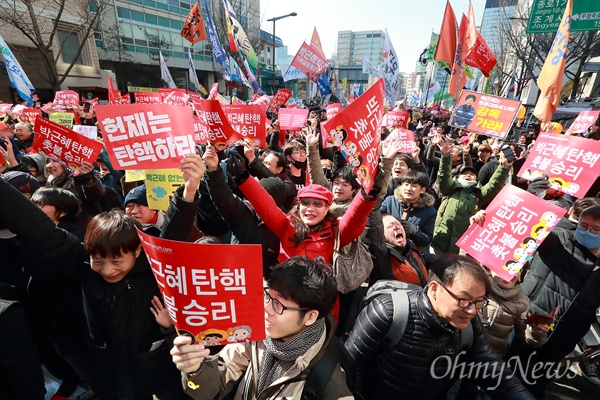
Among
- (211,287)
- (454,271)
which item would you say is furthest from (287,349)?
(454,271)

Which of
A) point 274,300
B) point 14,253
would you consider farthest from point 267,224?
point 14,253

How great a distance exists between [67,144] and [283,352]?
348 cm

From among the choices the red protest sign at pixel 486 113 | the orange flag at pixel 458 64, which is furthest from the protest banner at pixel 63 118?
the orange flag at pixel 458 64

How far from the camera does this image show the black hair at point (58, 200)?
2.41 meters

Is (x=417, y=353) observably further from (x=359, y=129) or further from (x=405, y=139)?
(x=405, y=139)

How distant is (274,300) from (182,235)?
0.79 m

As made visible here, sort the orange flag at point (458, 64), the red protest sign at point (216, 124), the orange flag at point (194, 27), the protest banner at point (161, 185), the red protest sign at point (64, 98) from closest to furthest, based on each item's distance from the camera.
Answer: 1. the protest banner at point (161, 185)
2. the red protest sign at point (216, 124)
3. the orange flag at point (458, 64)
4. the red protest sign at point (64, 98)
5. the orange flag at point (194, 27)

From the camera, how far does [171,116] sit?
217 centimetres

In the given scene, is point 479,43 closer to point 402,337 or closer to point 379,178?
point 379,178

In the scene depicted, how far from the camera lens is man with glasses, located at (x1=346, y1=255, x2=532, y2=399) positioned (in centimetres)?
170

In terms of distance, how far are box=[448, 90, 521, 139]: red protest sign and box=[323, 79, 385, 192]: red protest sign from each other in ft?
11.2

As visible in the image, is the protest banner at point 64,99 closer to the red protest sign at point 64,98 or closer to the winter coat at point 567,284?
the red protest sign at point 64,98

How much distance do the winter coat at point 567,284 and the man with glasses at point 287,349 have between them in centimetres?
226

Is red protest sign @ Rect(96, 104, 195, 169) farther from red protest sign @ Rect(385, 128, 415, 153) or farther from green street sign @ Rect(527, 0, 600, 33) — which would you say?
green street sign @ Rect(527, 0, 600, 33)
